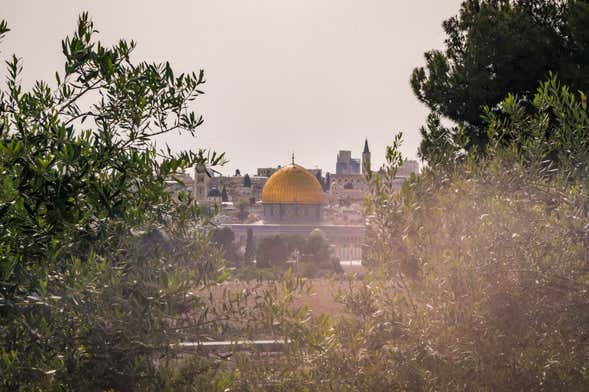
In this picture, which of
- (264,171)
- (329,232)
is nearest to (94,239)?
(329,232)

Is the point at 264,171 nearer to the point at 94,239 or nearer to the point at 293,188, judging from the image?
the point at 293,188

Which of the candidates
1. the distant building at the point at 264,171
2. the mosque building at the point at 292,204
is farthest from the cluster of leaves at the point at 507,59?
the distant building at the point at 264,171

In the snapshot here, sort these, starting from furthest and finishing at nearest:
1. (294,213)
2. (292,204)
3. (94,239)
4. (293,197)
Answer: (294,213)
(292,204)
(293,197)
(94,239)

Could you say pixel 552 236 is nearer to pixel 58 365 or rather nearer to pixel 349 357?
pixel 349 357

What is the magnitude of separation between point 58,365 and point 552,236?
370 cm

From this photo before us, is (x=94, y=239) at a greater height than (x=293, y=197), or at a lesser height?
lesser

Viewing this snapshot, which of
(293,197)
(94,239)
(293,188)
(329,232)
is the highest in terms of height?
(293,188)

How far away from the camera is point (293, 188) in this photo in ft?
212

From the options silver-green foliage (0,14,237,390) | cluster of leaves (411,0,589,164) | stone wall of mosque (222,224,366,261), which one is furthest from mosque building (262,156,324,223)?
silver-green foliage (0,14,237,390)

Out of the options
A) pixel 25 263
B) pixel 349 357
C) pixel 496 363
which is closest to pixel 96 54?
pixel 25 263

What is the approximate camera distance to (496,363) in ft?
18.8

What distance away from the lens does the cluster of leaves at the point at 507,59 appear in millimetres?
13703

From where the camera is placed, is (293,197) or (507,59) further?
A: (293,197)

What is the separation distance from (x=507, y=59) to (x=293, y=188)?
167 feet
